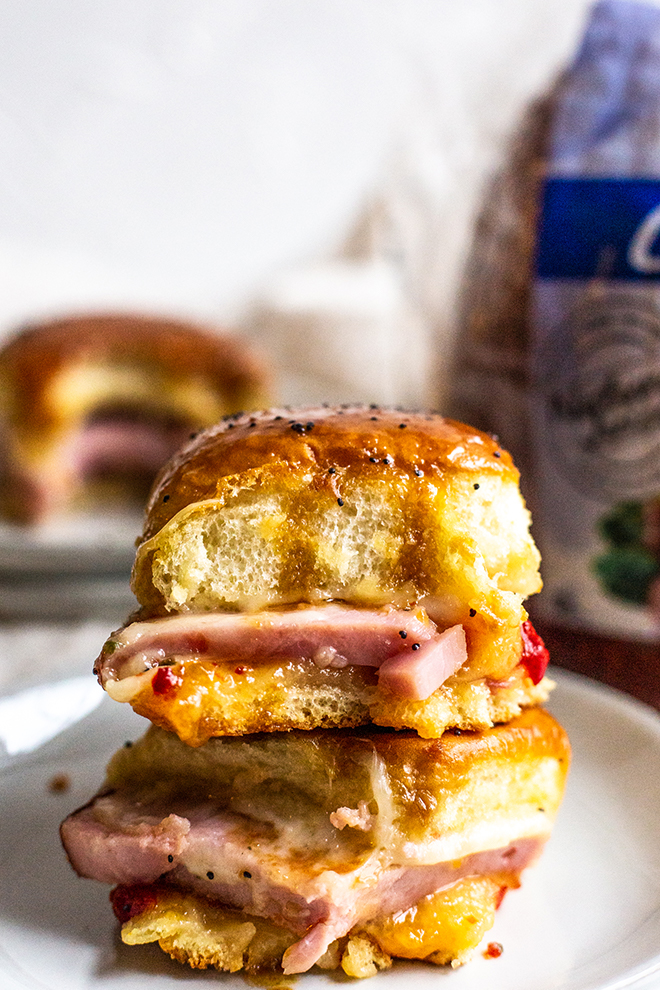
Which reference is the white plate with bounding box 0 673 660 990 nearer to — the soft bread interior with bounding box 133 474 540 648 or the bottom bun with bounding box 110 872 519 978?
the bottom bun with bounding box 110 872 519 978

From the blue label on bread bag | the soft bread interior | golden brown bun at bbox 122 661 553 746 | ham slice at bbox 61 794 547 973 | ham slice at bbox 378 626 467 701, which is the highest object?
the blue label on bread bag

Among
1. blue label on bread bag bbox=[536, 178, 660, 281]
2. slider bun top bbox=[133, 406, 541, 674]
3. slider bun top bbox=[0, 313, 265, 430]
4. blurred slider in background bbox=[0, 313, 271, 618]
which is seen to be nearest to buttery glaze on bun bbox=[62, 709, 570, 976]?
slider bun top bbox=[133, 406, 541, 674]

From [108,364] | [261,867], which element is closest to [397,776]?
[261,867]

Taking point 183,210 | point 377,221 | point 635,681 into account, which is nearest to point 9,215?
point 183,210

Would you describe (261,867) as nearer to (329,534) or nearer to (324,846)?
(324,846)

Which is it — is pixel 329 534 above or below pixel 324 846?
above

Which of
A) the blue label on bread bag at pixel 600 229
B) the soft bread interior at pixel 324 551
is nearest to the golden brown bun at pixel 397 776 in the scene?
the soft bread interior at pixel 324 551
